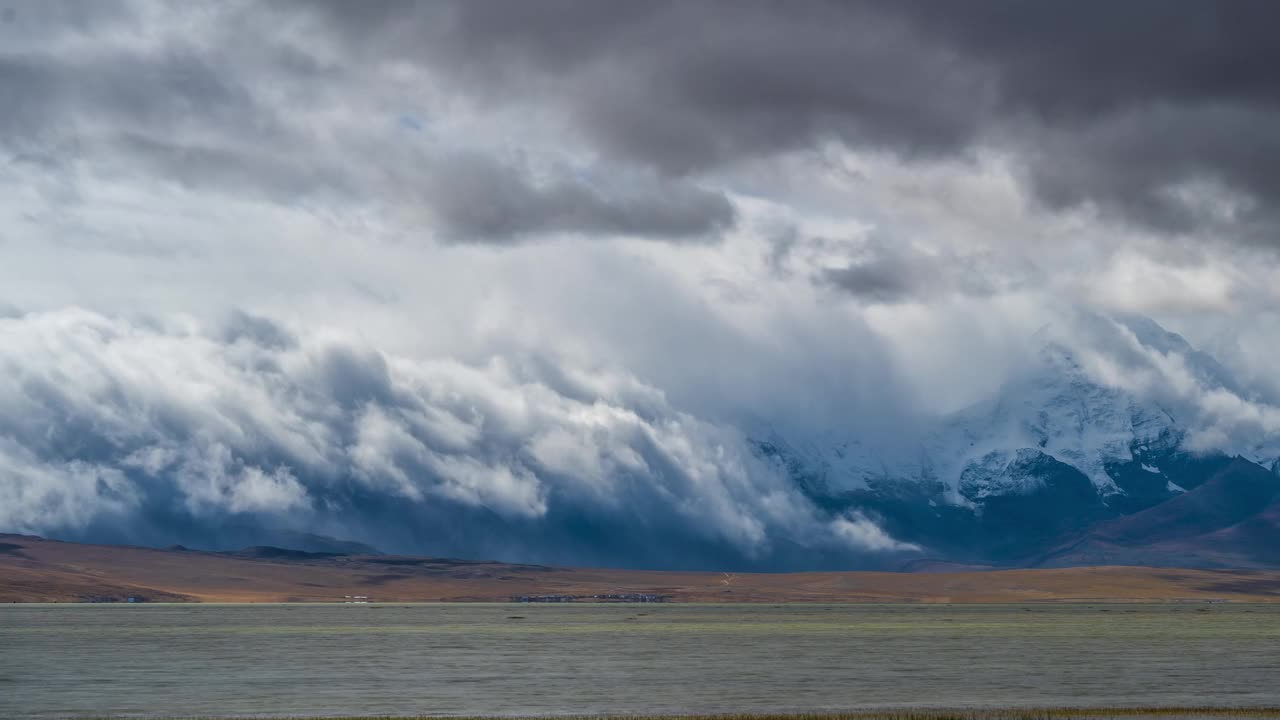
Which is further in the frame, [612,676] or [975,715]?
[612,676]

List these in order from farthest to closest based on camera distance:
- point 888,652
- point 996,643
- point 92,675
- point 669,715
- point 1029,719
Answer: point 996,643
point 888,652
point 92,675
point 669,715
point 1029,719

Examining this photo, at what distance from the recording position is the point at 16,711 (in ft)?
294

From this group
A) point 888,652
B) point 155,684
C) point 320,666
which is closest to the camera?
point 155,684

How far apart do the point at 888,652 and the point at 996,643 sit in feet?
93.5

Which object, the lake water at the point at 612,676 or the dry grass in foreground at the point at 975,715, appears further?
the lake water at the point at 612,676

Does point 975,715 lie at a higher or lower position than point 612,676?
higher

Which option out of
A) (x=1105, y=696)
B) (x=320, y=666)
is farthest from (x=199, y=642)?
(x=1105, y=696)

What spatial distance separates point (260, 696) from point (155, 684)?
1606cm

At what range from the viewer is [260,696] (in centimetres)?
9919

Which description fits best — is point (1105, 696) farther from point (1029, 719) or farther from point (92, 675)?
point (92, 675)

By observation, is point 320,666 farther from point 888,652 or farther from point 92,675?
point 888,652

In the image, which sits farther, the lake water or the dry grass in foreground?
the lake water

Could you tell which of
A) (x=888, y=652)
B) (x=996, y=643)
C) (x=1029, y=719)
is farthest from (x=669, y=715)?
(x=996, y=643)

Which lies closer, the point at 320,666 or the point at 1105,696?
the point at 1105,696
